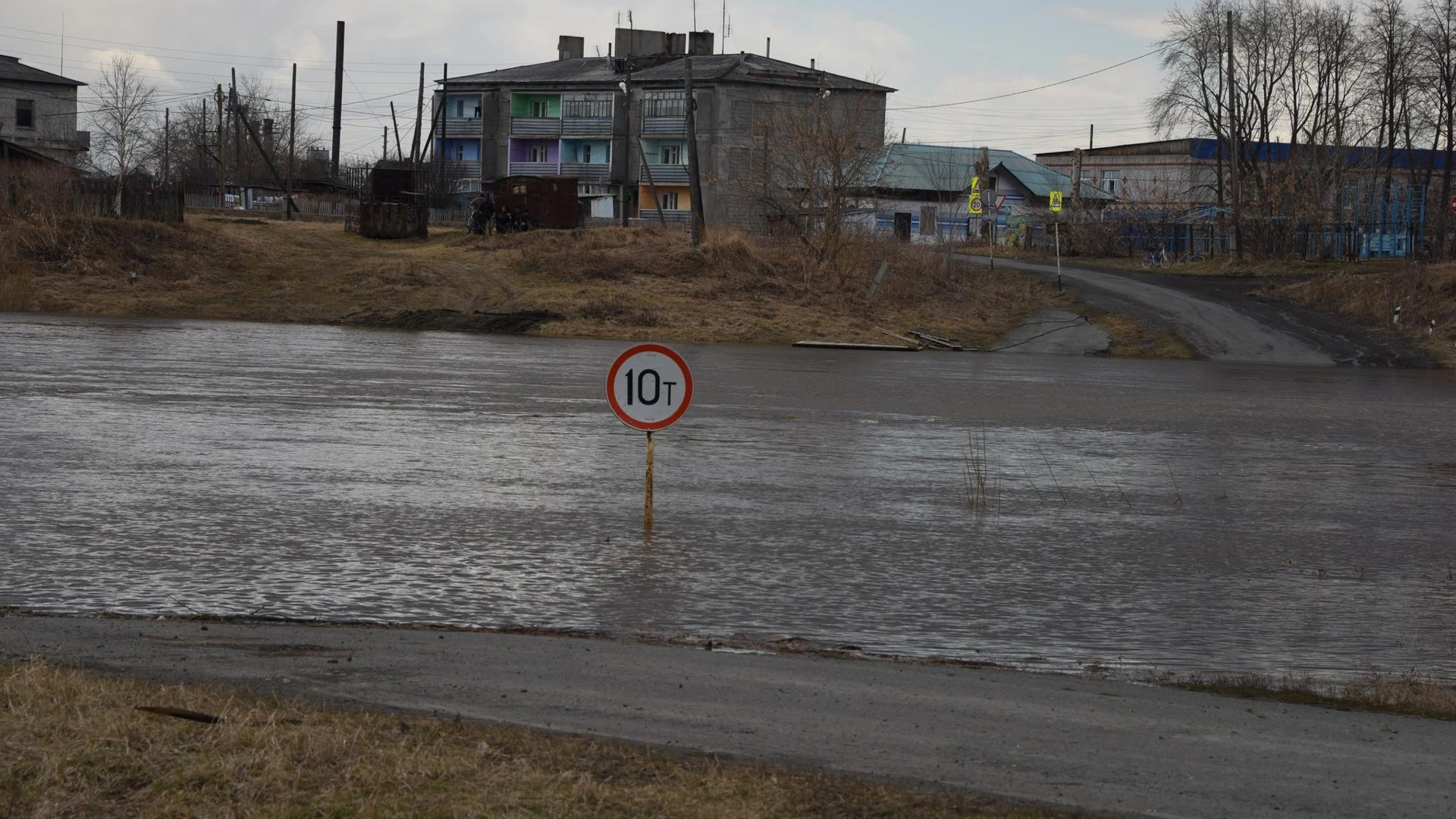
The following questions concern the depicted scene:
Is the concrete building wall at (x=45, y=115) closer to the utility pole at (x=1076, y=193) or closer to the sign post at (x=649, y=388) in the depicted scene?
the utility pole at (x=1076, y=193)

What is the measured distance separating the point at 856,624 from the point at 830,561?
80.5 inches

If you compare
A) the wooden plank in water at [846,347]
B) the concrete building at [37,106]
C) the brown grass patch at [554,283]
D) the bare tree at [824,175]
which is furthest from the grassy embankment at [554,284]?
the concrete building at [37,106]

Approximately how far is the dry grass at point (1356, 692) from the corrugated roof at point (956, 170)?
85.5m

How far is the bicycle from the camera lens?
61438 millimetres

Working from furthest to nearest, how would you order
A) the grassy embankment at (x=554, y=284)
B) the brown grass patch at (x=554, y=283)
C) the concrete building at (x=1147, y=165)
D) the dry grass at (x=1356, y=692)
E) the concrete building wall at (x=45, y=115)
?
the concrete building at (x=1147, y=165) < the concrete building wall at (x=45, y=115) < the brown grass patch at (x=554, y=283) < the grassy embankment at (x=554, y=284) < the dry grass at (x=1356, y=692)

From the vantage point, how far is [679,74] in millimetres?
89938

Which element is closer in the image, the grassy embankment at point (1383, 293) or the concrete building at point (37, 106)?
the grassy embankment at point (1383, 293)

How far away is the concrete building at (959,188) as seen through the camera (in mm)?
91125

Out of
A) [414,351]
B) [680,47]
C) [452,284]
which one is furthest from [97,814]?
[680,47]

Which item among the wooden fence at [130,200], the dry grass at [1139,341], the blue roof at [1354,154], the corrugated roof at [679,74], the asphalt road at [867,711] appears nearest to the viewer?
the asphalt road at [867,711]

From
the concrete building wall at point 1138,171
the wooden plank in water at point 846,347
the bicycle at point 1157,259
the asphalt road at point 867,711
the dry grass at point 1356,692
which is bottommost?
the dry grass at point 1356,692

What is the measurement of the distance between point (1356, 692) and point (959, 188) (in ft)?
303

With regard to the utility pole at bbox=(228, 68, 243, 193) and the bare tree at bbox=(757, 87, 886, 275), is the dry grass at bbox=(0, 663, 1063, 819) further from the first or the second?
the utility pole at bbox=(228, 68, 243, 193)

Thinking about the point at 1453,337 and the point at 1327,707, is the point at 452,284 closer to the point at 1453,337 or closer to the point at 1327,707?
the point at 1453,337
